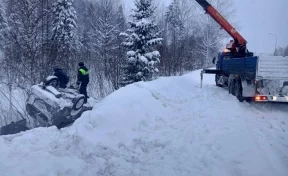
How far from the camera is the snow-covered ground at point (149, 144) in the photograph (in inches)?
185

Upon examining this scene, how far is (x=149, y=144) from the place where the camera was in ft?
19.0

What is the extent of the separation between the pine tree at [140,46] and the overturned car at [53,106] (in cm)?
724

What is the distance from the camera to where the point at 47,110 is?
7.94 m

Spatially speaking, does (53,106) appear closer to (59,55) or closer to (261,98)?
(59,55)

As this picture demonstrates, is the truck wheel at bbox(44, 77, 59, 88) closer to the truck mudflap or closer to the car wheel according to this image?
the car wheel

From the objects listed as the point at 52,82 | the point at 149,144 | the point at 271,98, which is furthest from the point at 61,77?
the point at 271,98

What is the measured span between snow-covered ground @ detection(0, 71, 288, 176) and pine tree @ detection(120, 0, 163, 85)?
7.27 meters

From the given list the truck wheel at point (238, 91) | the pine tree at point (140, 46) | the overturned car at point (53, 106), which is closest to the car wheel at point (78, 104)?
the overturned car at point (53, 106)

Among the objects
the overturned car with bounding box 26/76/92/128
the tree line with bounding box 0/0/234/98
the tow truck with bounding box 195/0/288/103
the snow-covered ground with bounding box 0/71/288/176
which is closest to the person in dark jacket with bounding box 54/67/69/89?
the overturned car with bounding box 26/76/92/128

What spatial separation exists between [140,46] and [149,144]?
34.9ft

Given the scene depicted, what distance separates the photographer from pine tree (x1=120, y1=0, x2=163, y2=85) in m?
15.5

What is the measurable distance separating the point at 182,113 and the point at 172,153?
310 cm

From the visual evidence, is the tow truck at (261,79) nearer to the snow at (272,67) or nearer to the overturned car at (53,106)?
the snow at (272,67)

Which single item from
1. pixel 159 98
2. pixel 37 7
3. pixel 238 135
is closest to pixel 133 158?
pixel 238 135
